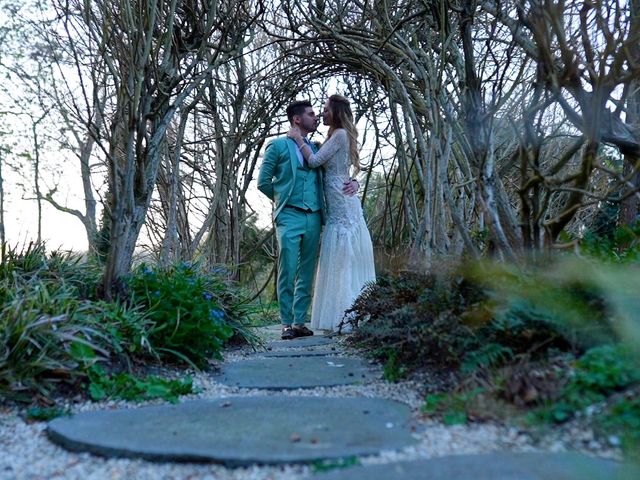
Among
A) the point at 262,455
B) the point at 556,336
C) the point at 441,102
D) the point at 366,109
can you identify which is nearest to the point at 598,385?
the point at 556,336

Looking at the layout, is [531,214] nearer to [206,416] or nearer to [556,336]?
[556,336]

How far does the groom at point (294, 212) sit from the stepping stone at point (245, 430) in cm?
223

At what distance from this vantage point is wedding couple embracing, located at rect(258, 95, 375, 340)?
4.40m

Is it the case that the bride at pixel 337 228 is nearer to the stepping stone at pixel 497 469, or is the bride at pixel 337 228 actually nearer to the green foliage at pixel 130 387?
the green foliage at pixel 130 387

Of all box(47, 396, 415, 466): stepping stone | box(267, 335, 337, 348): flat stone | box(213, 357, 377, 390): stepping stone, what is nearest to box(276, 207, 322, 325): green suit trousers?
box(267, 335, 337, 348): flat stone

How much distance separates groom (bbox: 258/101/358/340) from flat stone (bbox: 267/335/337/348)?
15 cm

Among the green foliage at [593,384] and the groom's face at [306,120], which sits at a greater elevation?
the groom's face at [306,120]

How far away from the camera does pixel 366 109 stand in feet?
19.9

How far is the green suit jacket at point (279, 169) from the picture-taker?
439cm

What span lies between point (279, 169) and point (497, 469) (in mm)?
3405

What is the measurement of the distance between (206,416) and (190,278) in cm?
167

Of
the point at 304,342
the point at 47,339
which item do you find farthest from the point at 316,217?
the point at 47,339

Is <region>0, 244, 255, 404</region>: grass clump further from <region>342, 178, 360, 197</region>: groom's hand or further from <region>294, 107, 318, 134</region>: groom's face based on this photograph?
<region>294, 107, 318, 134</region>: groom's face

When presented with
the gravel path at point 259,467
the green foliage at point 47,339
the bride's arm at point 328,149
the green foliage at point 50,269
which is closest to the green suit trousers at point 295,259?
the bride's arm at point 328,149
